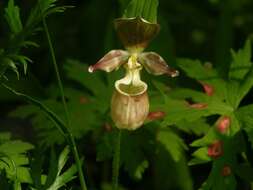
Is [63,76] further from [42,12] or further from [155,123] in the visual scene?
[42,12]

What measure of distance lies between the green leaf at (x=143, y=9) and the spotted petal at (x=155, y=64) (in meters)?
0.12

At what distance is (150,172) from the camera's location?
2734 mm

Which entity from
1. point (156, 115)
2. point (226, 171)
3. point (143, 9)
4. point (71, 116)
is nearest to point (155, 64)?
point (143, 9)

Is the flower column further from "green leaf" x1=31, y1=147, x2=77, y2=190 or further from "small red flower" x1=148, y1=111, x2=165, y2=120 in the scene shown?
"small red flower" x1=148, y1=111, x2=165, y2=120

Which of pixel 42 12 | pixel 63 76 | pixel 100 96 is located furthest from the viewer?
pixel 63 76

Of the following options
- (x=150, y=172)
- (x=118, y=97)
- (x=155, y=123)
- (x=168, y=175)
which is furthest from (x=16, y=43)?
(x=150, y=172)

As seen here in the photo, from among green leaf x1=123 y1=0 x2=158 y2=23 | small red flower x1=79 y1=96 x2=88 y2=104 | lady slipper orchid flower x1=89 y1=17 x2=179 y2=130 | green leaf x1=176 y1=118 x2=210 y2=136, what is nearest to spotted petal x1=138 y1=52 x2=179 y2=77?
lady slipper orchid flower x1=89 y1=17 x2=179 y2=130

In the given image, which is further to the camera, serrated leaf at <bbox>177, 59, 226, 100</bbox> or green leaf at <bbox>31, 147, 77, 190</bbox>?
serrated leaf at <bbox>177, 59, 226, 100</bbox>

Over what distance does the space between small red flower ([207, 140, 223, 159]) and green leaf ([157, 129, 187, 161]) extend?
0.18m

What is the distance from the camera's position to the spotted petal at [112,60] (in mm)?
1636

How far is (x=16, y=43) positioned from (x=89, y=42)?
154 centimetres

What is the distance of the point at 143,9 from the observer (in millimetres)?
1550

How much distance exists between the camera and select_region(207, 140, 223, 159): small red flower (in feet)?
5.88

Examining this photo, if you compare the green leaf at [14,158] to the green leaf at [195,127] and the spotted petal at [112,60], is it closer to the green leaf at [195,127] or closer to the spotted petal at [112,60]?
the spotted petal at [112,60]
